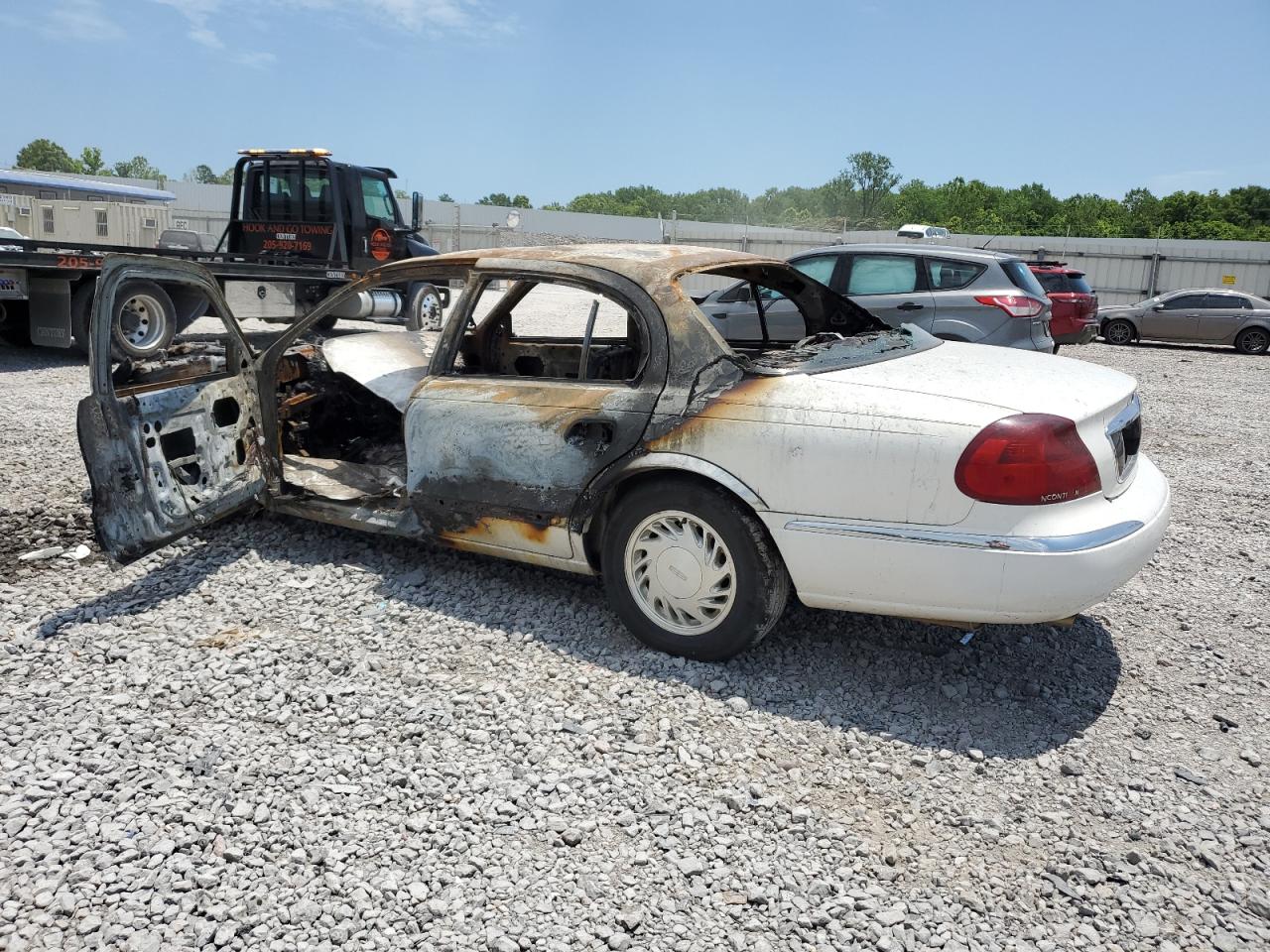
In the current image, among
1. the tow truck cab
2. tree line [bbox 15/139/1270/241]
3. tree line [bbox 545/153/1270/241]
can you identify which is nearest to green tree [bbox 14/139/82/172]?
tree line [bbox 15/139/1270/241]

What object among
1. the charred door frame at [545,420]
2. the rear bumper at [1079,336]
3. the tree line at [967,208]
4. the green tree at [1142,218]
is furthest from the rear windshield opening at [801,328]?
the green tree at [1142,218]

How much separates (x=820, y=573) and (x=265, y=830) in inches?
77.1

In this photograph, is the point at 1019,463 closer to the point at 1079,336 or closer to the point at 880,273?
the point at 880,273

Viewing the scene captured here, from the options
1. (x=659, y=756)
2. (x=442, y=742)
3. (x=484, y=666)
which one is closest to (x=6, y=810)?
(x=442, y=742)

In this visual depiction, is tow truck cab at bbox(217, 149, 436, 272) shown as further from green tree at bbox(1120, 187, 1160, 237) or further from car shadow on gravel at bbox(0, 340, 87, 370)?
green tree at bbox(1120, 187, 1160, 237)

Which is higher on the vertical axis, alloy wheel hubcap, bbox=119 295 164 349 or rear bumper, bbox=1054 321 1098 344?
rear bumper, bbox=1054 321 1098 344

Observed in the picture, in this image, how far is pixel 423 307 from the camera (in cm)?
1369

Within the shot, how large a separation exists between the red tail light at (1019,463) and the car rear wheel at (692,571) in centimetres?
77

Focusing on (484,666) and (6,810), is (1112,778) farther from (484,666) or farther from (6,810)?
(6,810)

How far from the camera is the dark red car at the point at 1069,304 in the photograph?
14.9 m

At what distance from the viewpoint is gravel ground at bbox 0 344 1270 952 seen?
2352 mm

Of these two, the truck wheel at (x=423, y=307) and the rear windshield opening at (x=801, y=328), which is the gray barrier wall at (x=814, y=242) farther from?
the rear windshield opening at (x=801, y=328)

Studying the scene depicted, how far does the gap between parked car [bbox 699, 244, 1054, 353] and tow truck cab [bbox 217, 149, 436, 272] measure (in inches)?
271

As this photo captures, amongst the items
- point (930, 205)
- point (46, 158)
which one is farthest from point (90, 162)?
point (930, 205)
